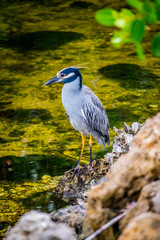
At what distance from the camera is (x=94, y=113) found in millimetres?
3879

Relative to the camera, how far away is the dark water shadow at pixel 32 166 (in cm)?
428

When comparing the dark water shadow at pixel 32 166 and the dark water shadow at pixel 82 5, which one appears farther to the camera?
the dark water shadow at pixel 82 5

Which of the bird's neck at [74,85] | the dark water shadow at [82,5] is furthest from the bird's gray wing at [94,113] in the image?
the dark water shadow at [82,5]

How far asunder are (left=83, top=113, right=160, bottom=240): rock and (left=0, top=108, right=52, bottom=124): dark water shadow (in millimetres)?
3441

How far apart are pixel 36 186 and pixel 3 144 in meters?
1.14

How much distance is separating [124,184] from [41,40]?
7.03 meters

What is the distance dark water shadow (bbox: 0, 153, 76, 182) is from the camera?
4.28m

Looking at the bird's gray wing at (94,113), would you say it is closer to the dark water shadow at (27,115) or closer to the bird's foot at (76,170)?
the bird's foot at (76,170)

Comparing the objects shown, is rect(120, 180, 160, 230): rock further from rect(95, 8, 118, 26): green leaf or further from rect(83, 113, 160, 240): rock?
rect(95, 8, 118, 26): green leaf

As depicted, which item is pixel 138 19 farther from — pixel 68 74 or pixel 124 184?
pixel 68 74

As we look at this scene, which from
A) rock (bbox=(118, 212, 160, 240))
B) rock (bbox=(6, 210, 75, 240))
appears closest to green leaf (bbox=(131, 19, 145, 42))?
rock (bbox=(118, 212, 160, 240))

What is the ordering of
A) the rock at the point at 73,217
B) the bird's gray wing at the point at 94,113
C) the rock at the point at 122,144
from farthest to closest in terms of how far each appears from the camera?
the bird's gray wing at the point at 94,113 → the rock at the point at 122,144 → the rock at the point at 73,217

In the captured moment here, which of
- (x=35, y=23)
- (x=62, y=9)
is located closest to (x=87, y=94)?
(x=35, y=23)

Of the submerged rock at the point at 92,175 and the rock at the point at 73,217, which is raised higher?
the rock at the point at 73,217
